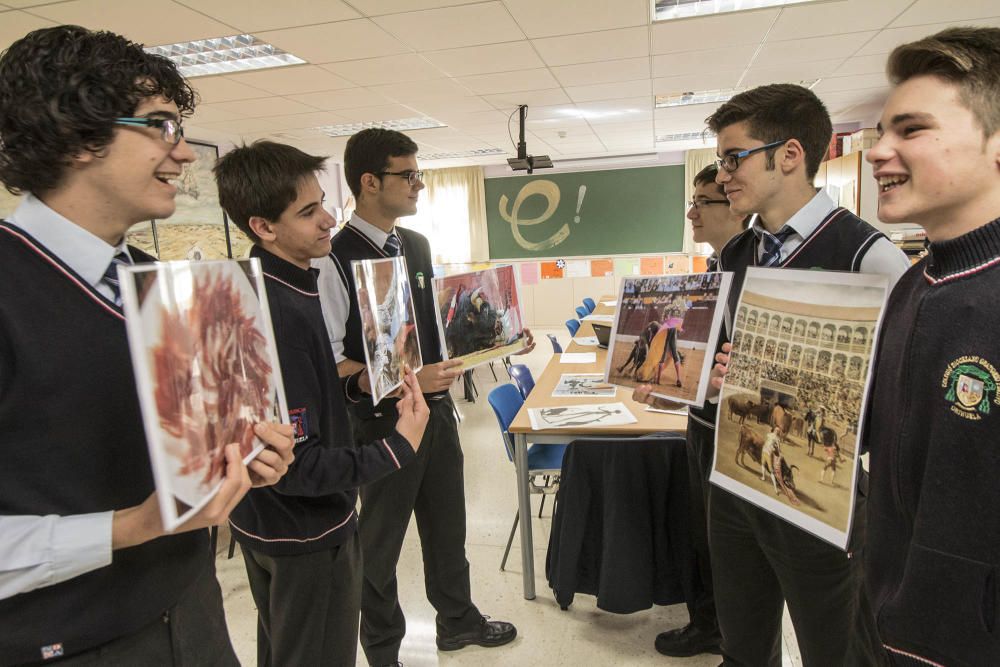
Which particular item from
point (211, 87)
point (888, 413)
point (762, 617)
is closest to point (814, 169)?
point (888, 413)

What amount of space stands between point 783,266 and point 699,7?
2908 millimetres

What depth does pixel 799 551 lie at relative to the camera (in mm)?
1263

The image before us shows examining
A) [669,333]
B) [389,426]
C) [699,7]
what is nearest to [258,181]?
[389,426]

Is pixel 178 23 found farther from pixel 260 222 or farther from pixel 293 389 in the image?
pixel 293 389

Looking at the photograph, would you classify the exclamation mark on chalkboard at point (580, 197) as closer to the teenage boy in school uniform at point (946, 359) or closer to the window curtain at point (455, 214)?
the window curtain at point (455, 214)

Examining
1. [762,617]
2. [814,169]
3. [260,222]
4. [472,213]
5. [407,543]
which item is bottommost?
[407,543]

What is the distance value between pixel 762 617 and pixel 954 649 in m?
0.81

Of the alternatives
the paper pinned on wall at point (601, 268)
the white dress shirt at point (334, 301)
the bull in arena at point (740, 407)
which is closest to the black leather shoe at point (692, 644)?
the bull in arena at point (740, 407)

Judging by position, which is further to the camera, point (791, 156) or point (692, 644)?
point (692, 644)

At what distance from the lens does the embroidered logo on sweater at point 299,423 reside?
1.16m

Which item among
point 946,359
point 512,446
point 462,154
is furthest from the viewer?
point 462,154

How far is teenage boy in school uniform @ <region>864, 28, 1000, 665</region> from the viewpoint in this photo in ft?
2.47

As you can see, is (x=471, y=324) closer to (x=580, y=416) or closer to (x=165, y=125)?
(x=580, y=416)

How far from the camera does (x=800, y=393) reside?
109 cm
